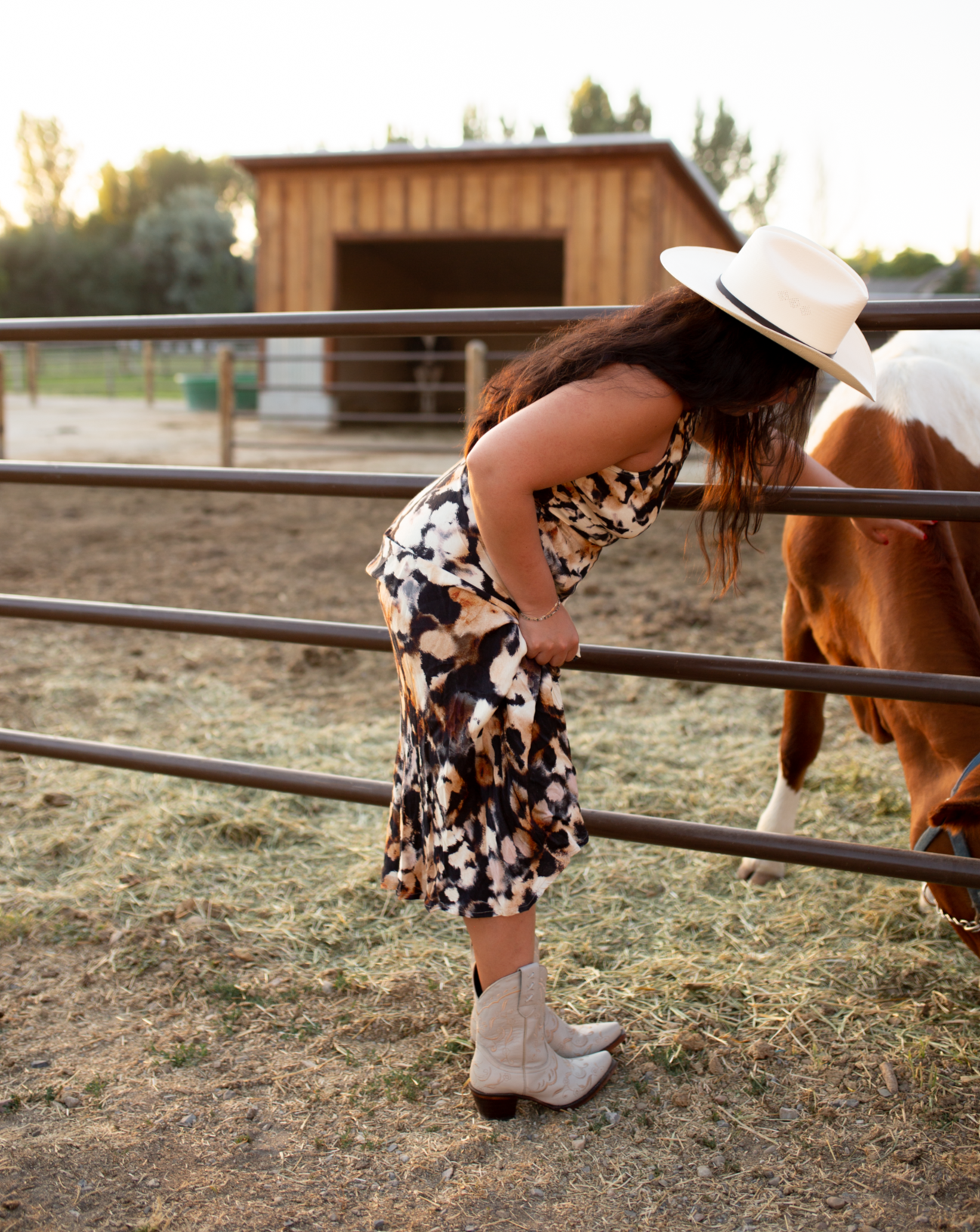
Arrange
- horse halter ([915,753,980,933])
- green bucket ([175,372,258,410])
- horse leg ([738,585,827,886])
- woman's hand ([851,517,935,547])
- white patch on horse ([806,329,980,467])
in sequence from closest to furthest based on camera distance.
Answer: horse halter ([915,753,980,933])
woman's hand ([851,517,935,547])
white patch on horse ([806,329,980,467])
horse leg ([738,585,827,886])
green bucket ([175,372,258,410])

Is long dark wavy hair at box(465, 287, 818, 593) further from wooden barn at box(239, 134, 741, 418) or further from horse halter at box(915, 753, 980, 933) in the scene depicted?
wooden barn at box(239, 134, 741, 418)

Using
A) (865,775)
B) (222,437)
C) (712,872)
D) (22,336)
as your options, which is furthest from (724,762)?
(222,437)

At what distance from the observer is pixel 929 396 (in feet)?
7.23

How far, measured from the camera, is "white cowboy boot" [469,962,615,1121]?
4.98ft

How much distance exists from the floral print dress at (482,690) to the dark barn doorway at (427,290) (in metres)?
10.00

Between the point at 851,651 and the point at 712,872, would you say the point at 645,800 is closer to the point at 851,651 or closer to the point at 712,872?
the point at 712,872

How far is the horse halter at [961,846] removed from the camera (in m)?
1.51

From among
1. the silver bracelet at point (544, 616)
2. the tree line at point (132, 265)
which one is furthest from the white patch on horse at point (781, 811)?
the tree line at point (132, 265)

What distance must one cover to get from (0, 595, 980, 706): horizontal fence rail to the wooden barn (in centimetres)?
715

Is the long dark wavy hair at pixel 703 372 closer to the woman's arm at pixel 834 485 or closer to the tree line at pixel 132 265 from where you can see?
the woman's arm at pixel 834 485

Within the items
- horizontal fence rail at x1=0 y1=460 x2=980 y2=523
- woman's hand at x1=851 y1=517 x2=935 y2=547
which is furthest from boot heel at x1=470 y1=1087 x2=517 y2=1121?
woman's hand at x1=851 y1=517 x2=935 y2=547

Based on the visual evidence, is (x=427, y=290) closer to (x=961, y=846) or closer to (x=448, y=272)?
(x=448, y=272)

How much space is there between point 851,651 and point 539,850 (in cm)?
101

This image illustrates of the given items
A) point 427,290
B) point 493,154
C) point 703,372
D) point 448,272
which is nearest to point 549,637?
point 703,372
